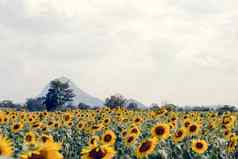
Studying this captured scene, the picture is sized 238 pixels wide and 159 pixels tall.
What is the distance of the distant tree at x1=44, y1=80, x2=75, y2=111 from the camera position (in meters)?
61.3

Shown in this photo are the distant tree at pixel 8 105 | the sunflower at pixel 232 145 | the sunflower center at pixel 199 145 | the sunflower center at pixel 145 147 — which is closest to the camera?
the sunflower center at pixel 145 147

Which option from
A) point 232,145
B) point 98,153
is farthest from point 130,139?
point 98,153

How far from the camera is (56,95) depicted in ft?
221

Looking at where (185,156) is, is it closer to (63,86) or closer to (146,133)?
(146,133)

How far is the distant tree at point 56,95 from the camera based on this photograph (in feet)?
201

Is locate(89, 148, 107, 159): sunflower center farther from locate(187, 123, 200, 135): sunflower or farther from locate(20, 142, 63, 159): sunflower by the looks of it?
locate(187, 123, 200, 135): sunflower

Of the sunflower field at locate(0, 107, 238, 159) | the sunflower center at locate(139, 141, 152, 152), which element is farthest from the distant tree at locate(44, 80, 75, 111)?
the sunflower center at locate(139, 141, 152, 152)

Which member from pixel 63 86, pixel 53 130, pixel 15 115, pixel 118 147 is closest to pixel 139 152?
pixel 118 147

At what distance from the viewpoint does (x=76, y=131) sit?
55.4ft

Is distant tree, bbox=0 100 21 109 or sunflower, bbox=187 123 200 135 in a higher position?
distant tree, bbox=0 100 21 109

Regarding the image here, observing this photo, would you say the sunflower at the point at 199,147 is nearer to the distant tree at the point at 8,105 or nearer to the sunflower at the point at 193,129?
the sunflower at the point at 193,129

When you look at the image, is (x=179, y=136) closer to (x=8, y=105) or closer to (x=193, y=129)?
(x=193, y=129)

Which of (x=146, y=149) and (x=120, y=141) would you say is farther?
(x=120, y=141)

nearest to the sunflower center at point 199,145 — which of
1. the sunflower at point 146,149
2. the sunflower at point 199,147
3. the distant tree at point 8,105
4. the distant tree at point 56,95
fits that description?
the sunflower at point 199,147
